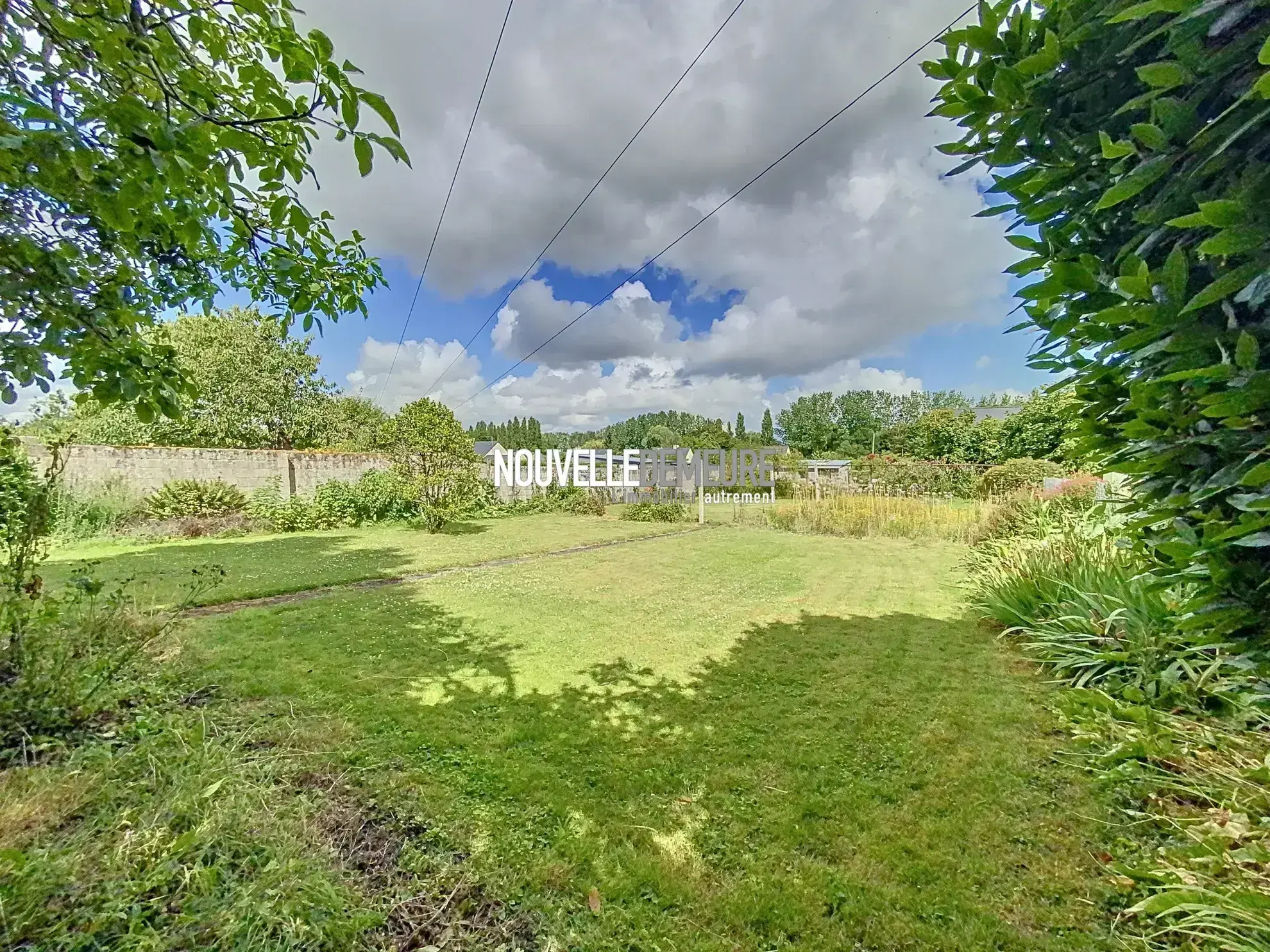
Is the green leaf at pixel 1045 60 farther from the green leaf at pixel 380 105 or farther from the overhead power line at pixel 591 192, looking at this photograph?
the overhead power line at pixel 591 192

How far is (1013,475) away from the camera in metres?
12.5

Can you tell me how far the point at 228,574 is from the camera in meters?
6.22

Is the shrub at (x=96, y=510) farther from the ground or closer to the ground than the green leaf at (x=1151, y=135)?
closer to the ground

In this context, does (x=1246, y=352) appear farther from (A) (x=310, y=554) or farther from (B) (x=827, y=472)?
(B) (x=827, y=472)

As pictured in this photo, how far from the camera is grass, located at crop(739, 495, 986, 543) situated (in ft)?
30.4

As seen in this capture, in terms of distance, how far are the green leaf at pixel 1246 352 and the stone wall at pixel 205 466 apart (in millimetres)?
12452

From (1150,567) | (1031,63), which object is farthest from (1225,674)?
(1031,63)

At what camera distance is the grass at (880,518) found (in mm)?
9273

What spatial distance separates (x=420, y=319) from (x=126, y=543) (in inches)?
312

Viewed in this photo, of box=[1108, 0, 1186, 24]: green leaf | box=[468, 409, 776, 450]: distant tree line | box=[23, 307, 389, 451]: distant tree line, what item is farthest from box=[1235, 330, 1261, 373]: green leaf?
box=[468, 409, 776, 450]: distant tree line

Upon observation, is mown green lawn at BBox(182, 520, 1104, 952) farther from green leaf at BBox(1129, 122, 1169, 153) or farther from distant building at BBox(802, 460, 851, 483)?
distant building at BBox(802, 460, 851, 483)

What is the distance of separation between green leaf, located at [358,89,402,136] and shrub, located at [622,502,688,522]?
11473mm

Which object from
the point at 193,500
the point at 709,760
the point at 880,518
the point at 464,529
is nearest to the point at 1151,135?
the point at 709,760

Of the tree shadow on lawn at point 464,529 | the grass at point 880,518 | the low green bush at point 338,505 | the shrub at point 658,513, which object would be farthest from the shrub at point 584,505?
the grass at point 880,518
